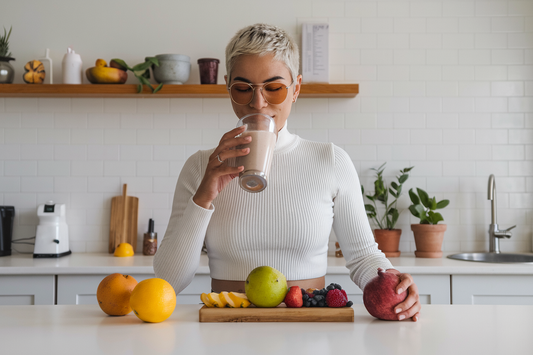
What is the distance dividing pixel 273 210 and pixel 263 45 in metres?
0.48

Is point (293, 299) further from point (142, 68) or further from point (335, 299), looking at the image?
point (142, 68)

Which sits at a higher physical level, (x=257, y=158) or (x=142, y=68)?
(x=142, y=68)

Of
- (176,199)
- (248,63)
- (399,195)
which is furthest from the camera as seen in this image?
(399,195)

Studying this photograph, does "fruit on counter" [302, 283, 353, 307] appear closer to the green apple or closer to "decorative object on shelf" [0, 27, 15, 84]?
the green apple

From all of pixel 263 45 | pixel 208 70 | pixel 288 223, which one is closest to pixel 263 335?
pixel 288 223

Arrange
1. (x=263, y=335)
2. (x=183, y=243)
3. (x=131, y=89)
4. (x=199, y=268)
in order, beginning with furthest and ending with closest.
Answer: (x=131, y=89) < (x=199, y=268) < (x=183, y=243) < (x=263, y=335)

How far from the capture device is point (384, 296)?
40.8 inches

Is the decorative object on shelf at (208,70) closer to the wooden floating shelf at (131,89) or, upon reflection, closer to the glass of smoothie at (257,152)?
the wooden floating shelf at (131,89)

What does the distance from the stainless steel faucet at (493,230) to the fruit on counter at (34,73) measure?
2893mm

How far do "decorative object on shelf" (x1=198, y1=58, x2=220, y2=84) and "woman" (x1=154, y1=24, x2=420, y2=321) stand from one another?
1504 millimetres

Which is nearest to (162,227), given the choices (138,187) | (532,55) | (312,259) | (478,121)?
(138,187)

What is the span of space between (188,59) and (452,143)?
1800mm

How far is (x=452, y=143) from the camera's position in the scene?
3033 mm

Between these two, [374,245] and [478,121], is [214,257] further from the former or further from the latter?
[478,121]
